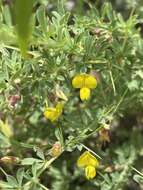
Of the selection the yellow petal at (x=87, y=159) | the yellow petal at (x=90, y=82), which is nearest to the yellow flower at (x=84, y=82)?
the yellow petal at (x=90, y=82)

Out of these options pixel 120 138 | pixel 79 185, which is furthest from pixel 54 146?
pixel 120 138

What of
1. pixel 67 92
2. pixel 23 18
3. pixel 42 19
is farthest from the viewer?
pixel 67 92

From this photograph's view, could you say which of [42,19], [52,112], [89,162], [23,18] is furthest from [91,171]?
[23,18]

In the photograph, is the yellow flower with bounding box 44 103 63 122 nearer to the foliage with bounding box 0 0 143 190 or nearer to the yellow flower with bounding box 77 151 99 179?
the foliage with bounding box 0 0 143 190

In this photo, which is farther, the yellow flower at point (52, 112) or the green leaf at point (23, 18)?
the yellow flower at point (52, 112)

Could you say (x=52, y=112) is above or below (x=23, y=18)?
below

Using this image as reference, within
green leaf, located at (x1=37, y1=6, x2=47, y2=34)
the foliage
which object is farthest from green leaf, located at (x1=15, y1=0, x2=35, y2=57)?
green leaf, located at (x1=37, y1=6, x2=47, y2=34)

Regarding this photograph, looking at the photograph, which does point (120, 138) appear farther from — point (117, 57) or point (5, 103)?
point (5, 103)

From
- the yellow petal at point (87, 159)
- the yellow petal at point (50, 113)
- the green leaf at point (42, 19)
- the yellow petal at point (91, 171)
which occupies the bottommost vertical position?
the yellow petal at point (91, 171)

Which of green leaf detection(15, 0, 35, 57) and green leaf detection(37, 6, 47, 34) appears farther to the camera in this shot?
green leaf detection(37, 6, 47, 34)

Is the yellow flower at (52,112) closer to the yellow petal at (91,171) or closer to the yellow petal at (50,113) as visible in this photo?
the yellow petal at (50,113)

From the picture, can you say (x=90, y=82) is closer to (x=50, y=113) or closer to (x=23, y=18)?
(x=50, y=113)
